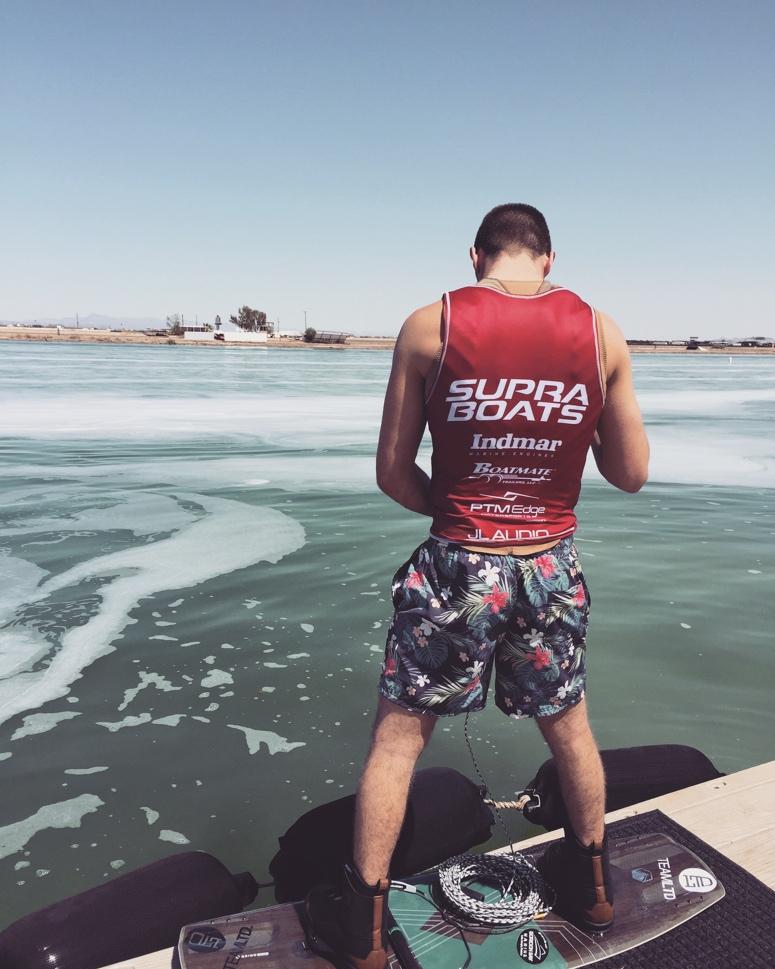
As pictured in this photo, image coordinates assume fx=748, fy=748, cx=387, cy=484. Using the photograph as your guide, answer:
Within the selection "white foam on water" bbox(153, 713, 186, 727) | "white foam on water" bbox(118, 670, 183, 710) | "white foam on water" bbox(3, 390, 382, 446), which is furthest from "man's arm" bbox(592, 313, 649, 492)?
"white foam on water" bbox(3, 390, 382, 446)

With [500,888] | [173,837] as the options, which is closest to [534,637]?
[500,888]

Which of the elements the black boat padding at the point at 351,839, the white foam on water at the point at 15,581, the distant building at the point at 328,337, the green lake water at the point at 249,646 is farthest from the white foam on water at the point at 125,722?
the distant building at the point at 328,337

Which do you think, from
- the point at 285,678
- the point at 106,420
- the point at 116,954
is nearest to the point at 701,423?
the point at 106,420

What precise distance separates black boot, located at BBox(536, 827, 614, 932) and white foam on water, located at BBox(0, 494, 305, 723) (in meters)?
2.98

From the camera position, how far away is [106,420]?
48.8 ft

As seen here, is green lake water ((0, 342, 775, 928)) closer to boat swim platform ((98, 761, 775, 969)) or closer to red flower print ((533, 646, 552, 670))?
boat swim platform ((98, 761, 775, 969))

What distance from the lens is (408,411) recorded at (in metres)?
1.90

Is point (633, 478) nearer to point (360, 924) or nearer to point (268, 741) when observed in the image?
point (360, 924)

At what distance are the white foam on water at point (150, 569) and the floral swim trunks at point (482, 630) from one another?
2909 mm

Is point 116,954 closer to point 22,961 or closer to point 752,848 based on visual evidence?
point 22,961

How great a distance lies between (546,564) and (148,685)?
304cm

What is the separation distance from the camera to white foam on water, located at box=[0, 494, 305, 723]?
13.7 feet

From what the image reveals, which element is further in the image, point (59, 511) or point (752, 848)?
point (59, 511)

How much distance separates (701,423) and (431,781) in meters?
15.3
